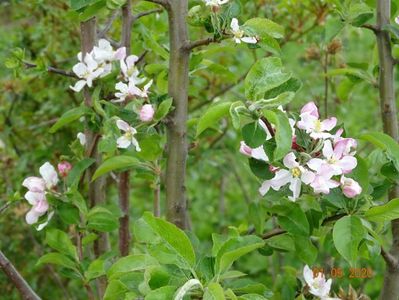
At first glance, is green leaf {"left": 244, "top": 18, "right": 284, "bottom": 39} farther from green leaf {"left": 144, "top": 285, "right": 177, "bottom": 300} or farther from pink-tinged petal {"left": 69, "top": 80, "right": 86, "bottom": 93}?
green leaf {"left": 144, "top": 285, "right": 177, "bottom": 300}

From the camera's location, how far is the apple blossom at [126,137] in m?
1.32

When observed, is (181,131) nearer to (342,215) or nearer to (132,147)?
(132,147)

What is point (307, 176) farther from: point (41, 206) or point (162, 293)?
point (41, 206)

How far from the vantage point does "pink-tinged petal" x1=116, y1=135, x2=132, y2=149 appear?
132 cm

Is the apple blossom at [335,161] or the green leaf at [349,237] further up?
the apple blossom at [335,161]

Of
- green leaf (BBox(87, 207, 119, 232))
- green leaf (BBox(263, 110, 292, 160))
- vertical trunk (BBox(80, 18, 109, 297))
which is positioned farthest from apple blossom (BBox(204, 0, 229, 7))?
green leaf (BBox(87, 207, 119, 232))

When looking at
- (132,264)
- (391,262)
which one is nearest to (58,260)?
(132,264)

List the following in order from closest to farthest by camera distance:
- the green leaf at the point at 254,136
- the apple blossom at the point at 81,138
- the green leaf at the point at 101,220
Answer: the green leaf at the point at 254,136 → the green leaf at the point at 101,220 → the apple blossom at the point at 81,138

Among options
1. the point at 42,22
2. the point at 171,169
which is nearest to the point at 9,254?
the point at 42,22

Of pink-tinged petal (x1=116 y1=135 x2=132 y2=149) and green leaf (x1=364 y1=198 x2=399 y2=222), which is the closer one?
green leaf (x1=364 y1=198 x2=399 y2=222)

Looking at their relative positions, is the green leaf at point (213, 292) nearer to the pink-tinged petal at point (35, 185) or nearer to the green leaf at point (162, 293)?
the green leaf at point (162, 293)

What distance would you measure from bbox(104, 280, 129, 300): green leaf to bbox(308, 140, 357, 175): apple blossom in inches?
15.2

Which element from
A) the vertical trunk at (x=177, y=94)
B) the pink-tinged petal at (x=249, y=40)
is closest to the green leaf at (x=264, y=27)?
the pink-tinged petal at (x=249, y=40)

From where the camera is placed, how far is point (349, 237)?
3.78ft
